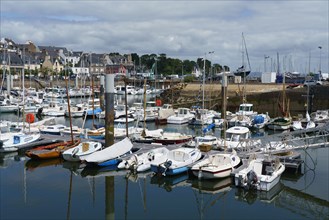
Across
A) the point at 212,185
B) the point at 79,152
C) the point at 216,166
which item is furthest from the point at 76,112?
the point at 212,185

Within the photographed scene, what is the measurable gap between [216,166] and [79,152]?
10.3 m

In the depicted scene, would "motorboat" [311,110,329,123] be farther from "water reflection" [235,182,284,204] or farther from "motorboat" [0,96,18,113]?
"motorboat" [0,96,18,113]

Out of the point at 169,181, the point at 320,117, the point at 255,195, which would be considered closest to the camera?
the point at 255,195

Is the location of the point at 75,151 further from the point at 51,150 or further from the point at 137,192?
the point at 137,192

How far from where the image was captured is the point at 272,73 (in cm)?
10119

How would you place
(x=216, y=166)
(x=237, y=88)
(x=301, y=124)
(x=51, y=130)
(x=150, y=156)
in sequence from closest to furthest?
(x=216, y=166), (x=150, y=156), (x=51, y=130), (x=301, y=124), (x=237, y=88)

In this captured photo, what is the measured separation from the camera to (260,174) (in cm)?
2400

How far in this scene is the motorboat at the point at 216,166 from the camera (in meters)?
24.5

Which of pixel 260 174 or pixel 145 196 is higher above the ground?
pixel 260 174

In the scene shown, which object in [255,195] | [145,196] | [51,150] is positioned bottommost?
[145,196]

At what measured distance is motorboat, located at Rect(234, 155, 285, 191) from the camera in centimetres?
2284

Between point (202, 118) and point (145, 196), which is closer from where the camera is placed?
point (145, 196)

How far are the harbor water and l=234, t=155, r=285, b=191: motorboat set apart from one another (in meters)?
0.41

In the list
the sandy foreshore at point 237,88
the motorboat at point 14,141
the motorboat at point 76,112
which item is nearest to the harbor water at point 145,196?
the motorboat at point 14,141
